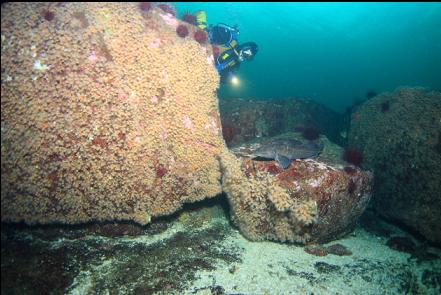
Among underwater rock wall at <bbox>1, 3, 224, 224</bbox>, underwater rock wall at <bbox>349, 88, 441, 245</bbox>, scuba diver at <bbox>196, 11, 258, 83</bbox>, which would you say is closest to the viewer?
underwater rock wall at <bbox>1, 3, 224, 224</bbox>

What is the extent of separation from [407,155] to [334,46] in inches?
2913

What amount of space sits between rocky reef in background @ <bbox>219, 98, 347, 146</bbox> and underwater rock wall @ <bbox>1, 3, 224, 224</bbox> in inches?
159

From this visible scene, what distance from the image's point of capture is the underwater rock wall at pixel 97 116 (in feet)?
15.2

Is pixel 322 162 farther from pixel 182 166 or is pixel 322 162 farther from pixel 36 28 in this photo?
pixel 36 28

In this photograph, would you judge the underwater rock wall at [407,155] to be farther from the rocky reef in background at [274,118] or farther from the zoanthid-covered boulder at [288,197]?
the zoanthid-covered boulder at [288,197]

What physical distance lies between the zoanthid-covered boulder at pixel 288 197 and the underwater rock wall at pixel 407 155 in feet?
8.56

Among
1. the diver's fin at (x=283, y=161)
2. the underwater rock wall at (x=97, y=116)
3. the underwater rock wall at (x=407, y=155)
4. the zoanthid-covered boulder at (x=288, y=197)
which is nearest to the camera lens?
the underwater rock wall at (x=97, y=116)

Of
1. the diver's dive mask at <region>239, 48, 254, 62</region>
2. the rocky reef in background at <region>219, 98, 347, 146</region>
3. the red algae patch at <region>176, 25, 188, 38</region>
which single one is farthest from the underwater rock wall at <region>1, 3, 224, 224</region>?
the rocky reef in background at <region>219, 98, 347, 146</region>

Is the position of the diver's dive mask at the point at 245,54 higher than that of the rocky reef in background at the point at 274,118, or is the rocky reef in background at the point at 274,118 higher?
the diver's dive mask at the point at 245,54

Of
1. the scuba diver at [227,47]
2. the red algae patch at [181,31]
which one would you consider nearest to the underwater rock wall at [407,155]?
the scuba diver at [227,47]

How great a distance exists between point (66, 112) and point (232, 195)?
3882 millimetres

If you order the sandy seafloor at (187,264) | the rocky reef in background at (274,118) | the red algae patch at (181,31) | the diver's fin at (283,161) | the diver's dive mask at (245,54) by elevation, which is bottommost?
the sandy seafloor at (187,264)

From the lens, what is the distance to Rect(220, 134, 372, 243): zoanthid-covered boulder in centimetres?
601

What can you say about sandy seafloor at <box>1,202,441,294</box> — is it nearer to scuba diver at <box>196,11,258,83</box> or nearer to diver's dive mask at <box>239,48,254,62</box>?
scuba diver at <box>196,11,258,83</box>
